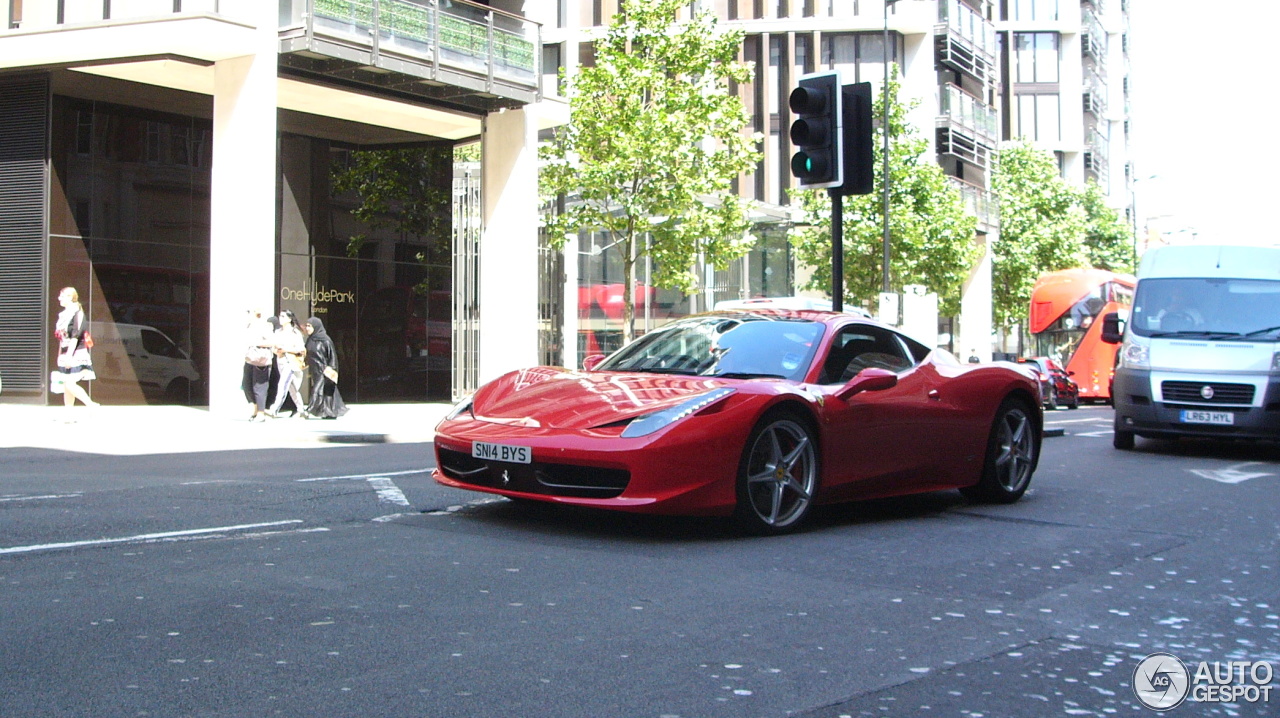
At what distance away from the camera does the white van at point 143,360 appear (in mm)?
20688

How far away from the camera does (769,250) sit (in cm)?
4234

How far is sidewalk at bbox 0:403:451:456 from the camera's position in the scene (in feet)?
45.1

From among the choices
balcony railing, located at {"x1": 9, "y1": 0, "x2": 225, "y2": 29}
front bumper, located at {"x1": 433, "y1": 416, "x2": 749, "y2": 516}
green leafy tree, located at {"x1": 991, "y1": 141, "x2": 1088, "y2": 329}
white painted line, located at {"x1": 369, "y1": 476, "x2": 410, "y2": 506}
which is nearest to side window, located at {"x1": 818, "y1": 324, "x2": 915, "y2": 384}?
front bumper, located at {"x1": 433, "y1": 416, "x2": 749, "y2": 516}

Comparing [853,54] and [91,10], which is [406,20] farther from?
[853,54]

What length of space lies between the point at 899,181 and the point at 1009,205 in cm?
1835

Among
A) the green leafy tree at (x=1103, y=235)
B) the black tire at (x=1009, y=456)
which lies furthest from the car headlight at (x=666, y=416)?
the green leafy tree at (x=1103, y=235)

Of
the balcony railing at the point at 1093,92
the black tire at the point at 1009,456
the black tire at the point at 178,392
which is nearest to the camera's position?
the black tire at the point at 1009,456

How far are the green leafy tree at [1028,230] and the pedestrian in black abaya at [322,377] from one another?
3992cm

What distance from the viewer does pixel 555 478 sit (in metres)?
6.54

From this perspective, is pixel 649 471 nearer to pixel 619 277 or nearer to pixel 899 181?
pixel 619 277

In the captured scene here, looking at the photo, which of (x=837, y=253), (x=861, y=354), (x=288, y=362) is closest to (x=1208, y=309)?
(x=837, y=253)

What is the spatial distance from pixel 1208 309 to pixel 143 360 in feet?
53.3

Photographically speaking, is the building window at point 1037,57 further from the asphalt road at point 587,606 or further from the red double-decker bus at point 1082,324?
the asphalt road at point 587,606

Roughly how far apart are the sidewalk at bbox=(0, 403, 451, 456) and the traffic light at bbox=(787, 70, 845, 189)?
6.22 meters
